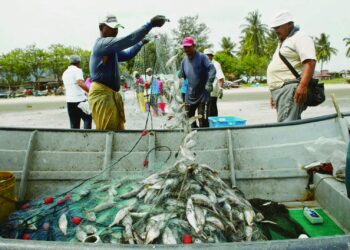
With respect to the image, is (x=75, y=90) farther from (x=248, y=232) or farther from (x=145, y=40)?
(x=248, y=232)

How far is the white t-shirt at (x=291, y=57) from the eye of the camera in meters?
4.32

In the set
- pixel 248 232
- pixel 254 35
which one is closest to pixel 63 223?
pixel 248 232

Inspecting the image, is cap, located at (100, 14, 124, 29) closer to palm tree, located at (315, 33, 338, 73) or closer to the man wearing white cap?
the man wearing white cap

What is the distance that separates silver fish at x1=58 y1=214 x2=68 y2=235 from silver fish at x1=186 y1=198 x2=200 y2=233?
1.25 m

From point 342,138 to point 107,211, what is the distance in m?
3.10

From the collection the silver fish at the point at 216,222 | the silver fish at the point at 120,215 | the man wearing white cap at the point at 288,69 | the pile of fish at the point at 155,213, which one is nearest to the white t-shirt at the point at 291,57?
the man wearing white cap at the point at 288,69

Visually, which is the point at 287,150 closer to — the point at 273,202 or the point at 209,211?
the point at 273,202

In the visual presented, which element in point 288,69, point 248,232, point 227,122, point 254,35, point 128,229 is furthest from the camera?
point 254,35

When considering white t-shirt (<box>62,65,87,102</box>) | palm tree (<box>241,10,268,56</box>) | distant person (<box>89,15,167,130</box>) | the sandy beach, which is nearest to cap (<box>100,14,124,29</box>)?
distant person (<box>89,15,167,130</box>)

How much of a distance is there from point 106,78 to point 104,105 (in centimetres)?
41

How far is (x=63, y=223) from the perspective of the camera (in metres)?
3.22

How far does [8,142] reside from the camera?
4328mm

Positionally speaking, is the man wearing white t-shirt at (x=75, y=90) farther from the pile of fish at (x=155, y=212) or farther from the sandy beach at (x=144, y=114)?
the pile of fish at (x=155, y=212)

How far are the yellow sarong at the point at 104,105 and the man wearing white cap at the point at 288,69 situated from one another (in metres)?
2.48
